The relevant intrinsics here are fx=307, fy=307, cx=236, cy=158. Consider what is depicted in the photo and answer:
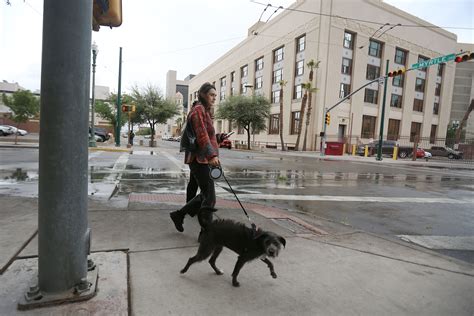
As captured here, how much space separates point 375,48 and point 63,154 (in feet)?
144

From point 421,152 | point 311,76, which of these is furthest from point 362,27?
point 421,152

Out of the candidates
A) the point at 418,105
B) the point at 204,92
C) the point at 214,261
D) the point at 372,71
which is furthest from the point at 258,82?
the point at 214,261

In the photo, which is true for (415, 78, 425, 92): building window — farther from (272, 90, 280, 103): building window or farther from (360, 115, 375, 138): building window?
(272, 90, 280, 103): building window

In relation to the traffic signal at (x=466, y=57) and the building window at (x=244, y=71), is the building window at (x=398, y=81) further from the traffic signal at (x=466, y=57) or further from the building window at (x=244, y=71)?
the traffic signal at (x=466, y=57)

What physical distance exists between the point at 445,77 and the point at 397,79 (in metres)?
11.0

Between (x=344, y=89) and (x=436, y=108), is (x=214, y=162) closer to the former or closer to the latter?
(x=344, y=89)

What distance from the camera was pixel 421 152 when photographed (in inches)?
1368

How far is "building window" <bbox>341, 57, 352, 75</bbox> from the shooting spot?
121 feet

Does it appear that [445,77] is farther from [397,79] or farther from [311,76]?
[311,76]

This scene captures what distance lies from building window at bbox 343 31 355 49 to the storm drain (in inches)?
1451

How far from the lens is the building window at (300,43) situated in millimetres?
38062

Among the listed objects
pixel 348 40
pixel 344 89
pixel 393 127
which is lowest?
pixel 393 127

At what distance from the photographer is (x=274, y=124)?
4425cm


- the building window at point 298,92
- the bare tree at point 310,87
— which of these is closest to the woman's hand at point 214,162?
the bare tree at point 310,87
